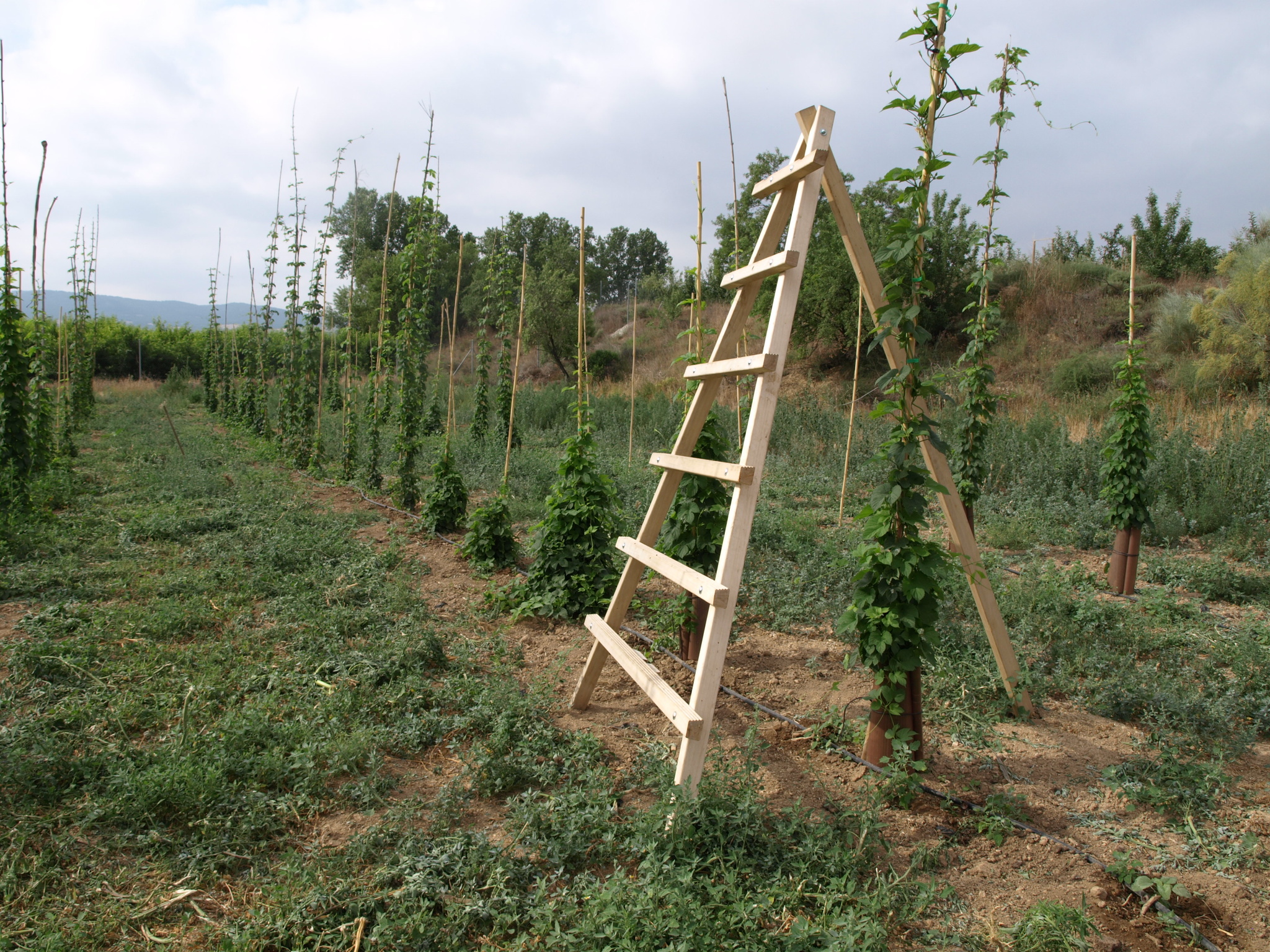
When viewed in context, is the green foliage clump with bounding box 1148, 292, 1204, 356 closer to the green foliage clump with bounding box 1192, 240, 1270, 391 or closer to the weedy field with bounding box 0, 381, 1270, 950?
the green foliage clump with bounding box 1192, 240, 1270, 391

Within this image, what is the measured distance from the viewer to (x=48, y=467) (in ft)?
30.1

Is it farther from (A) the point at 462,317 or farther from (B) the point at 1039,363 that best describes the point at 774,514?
(A) the point at 462,317

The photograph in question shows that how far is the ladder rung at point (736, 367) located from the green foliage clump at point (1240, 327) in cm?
1471

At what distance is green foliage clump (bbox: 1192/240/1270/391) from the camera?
13.2m

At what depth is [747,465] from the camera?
8.99ft

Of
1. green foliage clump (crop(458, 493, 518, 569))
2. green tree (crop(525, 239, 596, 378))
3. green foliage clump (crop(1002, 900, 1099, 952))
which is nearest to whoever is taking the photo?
green foliage clump (crop(1002, 900, 1099, 952))

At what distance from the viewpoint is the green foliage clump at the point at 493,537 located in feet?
20.8

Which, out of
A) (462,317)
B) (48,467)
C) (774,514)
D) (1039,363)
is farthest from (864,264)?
(462,317)

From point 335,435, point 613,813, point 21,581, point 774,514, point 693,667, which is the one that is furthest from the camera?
point 335,435

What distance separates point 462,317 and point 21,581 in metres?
40.7

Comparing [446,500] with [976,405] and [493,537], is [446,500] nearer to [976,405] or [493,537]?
[493,537]

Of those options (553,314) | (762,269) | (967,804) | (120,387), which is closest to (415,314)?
(762,269)

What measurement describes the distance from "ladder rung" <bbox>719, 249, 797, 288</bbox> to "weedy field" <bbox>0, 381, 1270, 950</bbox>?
1.41m

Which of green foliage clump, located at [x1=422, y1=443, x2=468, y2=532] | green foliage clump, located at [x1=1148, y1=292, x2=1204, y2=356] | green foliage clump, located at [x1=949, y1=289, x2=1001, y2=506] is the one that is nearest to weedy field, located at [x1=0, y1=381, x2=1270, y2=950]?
green foliage clump, located at [x1=949, y1=289, x2=1001, y2=506]
